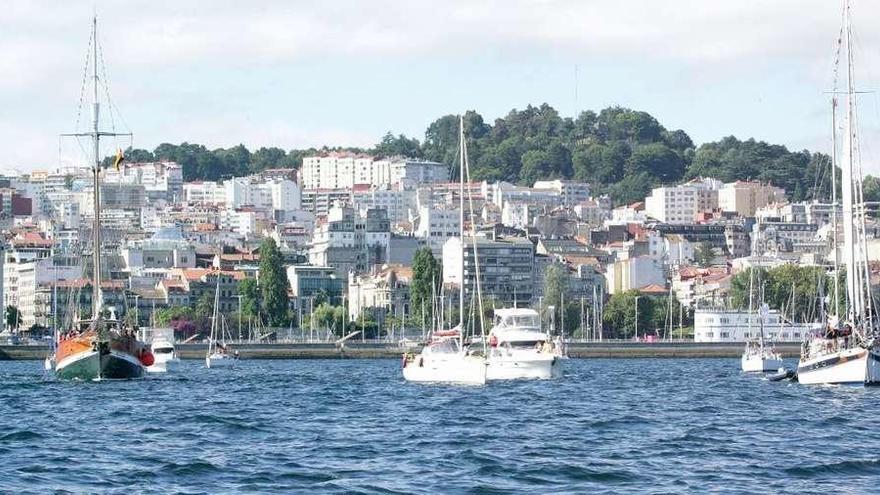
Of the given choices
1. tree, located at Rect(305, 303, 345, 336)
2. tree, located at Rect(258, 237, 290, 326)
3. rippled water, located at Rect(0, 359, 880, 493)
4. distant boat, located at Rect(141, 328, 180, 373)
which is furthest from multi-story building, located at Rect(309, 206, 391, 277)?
rippled water, located at Rect(0, 359, 880, 493)

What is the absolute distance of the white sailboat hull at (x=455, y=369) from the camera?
57031 mm

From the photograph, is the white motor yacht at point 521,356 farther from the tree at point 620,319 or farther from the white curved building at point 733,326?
the tree at point 620,319

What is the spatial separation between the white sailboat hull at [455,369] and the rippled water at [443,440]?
87 centimetres

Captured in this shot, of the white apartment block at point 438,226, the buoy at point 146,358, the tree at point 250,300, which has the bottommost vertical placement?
the buoy at point 146,358

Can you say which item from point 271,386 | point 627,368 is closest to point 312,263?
point 627,368

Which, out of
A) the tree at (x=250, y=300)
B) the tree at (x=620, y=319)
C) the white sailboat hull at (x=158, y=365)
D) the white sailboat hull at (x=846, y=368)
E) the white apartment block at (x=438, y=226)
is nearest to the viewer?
the white sailboat hull at (x=846, y=368)

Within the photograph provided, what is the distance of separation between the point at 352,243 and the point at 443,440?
14468 centimetres

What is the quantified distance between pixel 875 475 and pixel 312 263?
151 m

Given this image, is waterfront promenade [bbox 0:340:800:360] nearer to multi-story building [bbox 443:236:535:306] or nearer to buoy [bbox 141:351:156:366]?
multi-story building [bbox 443:236:535:306]

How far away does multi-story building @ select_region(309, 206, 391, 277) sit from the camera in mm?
177250

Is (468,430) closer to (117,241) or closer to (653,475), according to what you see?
(653,475)

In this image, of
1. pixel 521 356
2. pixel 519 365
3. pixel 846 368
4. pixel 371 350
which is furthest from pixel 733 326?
pixel 846 368

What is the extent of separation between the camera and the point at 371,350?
11569cm

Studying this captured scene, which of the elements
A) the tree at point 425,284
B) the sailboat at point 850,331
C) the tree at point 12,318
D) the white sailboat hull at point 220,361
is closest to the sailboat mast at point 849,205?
the sailboat at point 850,331
